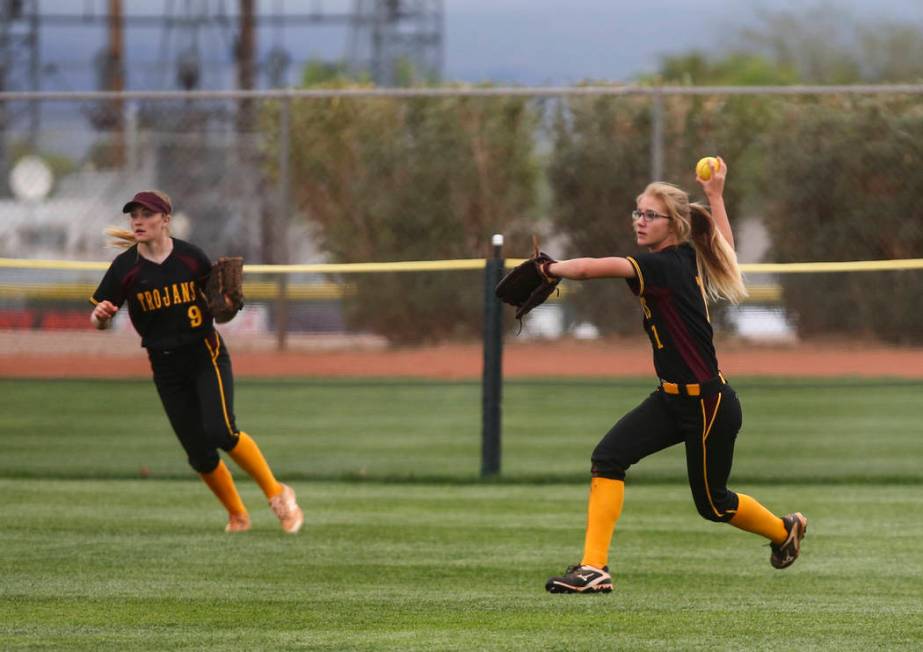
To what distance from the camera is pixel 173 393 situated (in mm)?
9086

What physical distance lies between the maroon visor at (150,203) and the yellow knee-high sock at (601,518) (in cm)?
294

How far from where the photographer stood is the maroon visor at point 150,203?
8.71m

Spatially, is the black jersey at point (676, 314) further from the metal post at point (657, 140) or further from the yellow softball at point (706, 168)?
the metal post at point (657, 140)

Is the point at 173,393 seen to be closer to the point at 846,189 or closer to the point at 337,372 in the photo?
the point at 337,372

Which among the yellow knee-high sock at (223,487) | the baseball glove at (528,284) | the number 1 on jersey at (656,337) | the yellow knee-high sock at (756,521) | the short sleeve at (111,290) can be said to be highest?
the baseball glove at (528,284)

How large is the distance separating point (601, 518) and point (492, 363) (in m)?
4.34

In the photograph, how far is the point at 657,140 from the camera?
1499 cm

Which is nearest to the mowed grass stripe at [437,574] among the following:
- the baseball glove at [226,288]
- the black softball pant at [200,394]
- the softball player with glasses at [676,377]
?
the softball player with glasses at [676,377]

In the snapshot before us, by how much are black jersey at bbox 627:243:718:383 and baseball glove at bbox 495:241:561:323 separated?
354 millimetres

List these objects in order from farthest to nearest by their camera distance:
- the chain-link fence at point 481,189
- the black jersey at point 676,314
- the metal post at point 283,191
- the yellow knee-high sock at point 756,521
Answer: the metal post at point 283,191 → the chain-link fence at point 481,189 → the yellow knee-high sock at point 756,521 → the black jersey at point 676,314

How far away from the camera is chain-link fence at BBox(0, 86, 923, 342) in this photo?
1451cm

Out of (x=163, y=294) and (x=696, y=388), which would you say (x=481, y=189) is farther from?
(x=696, y=388)

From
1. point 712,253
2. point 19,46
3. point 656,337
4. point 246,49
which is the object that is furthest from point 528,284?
point 19,46

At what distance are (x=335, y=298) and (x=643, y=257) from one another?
7.73 meters
